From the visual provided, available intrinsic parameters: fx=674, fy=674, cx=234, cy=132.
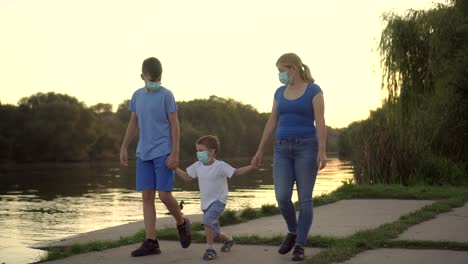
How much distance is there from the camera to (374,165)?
1284 cm

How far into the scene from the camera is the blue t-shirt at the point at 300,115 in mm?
5062

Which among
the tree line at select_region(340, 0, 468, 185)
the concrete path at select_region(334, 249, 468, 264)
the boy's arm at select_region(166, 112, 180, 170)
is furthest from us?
the tree line at select_region(340, 0, 468, 185)

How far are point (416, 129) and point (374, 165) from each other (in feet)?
13.4

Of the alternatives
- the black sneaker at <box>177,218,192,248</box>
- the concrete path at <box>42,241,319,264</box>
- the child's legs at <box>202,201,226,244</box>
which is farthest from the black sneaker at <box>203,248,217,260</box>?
the black sneaker at <box>177,218,192,248</box>

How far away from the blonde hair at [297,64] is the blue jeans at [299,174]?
19.0 inches

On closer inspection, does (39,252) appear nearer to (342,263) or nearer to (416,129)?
(342,263)

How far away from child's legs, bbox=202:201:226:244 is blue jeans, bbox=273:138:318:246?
0.53 metres

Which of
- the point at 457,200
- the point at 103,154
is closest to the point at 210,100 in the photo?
the point at 103,154

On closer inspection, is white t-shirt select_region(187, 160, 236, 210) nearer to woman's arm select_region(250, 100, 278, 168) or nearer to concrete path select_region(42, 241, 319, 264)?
woman's arm select_region(250, 100, 278, 168)

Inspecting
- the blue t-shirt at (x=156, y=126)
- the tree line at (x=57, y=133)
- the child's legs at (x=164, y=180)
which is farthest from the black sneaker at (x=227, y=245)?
the tree line at (x=57, y=133)

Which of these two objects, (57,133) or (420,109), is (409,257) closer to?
(420,109)

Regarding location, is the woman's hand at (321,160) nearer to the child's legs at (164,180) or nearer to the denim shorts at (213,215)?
the denim shorts at (213,215)

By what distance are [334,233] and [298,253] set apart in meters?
1.31

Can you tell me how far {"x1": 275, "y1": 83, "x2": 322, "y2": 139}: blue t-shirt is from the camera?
5.06m
